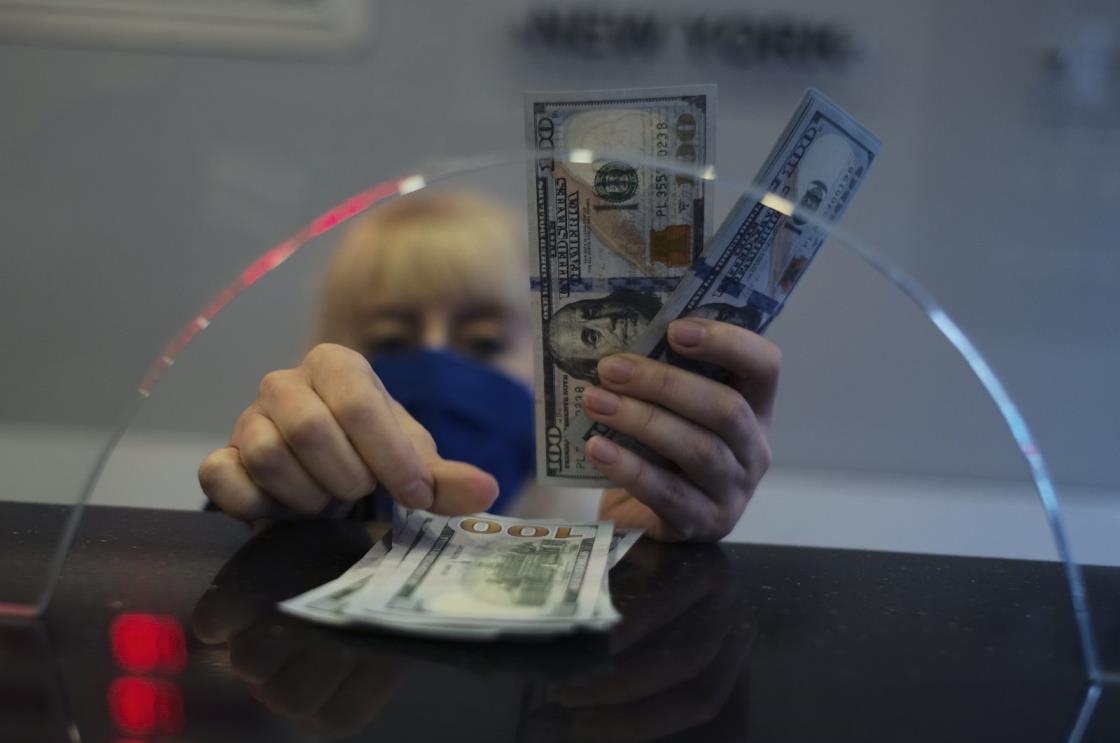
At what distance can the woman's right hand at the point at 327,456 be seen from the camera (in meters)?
0.47

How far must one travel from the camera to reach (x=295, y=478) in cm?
52

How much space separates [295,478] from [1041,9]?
1.24m

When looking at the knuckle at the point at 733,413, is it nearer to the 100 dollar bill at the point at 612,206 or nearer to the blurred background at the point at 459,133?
the 100 dollar bill at the point at 612,206

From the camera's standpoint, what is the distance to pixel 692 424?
0.52 m

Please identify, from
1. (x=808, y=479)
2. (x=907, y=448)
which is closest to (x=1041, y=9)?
(x=907, y=448)

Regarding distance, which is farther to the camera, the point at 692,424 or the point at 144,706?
the point at 692,424

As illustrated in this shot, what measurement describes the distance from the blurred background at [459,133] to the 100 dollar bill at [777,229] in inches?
30.6

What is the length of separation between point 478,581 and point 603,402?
13cm

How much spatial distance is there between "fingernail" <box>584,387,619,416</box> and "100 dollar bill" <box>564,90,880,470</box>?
1.1 inches

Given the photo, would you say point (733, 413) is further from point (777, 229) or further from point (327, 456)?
point (327, 456)

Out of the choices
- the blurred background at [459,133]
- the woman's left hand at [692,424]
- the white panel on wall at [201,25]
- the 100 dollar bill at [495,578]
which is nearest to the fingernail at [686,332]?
the woman's left hand at [692,424]

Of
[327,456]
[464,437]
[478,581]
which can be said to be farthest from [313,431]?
[464,437]

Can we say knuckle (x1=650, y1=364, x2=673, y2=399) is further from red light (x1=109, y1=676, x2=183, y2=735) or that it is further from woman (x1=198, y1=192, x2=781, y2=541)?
red light (x1=109, y1=676, x2=183, y2=735)

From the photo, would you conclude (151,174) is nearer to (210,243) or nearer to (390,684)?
(210,243)
